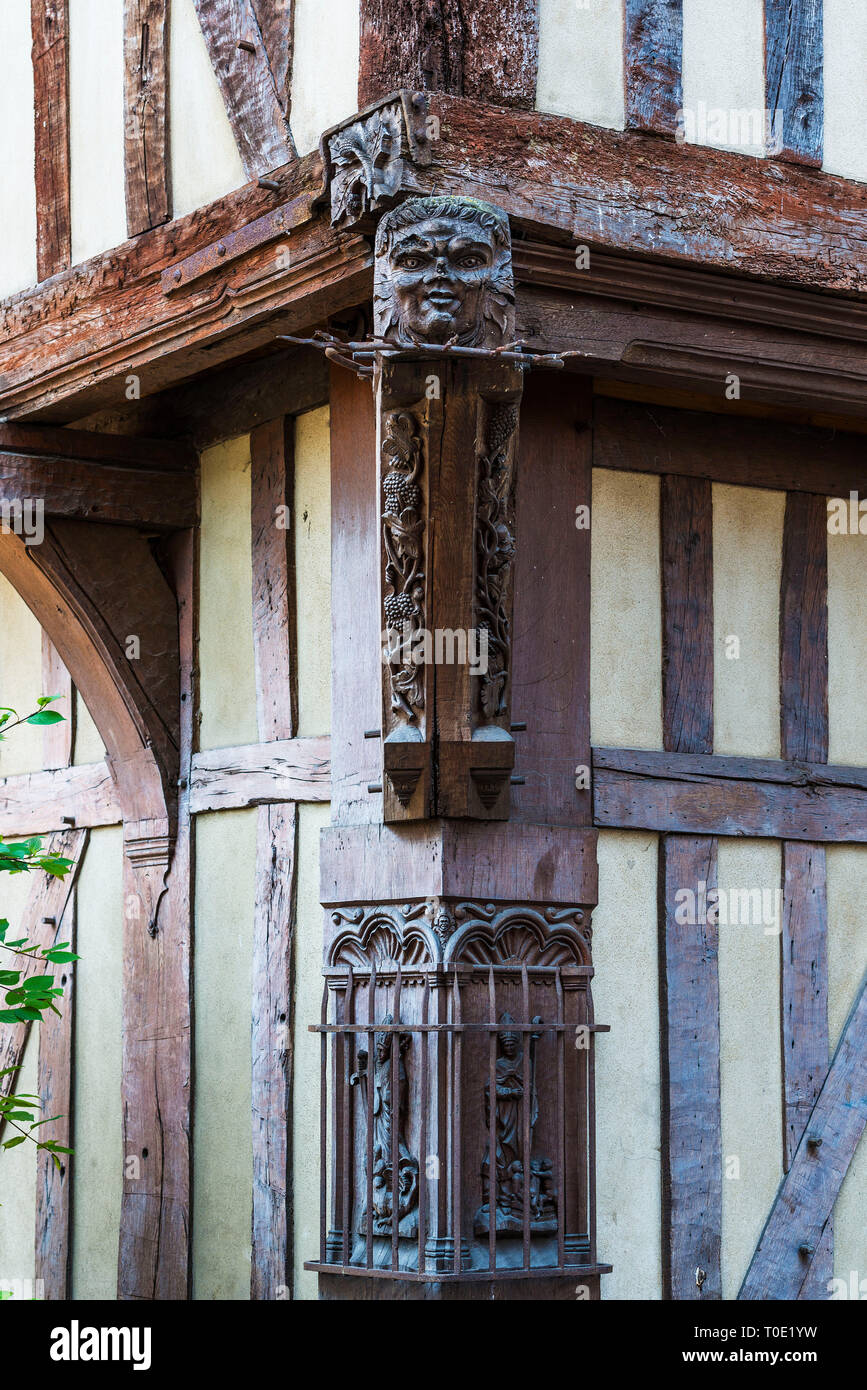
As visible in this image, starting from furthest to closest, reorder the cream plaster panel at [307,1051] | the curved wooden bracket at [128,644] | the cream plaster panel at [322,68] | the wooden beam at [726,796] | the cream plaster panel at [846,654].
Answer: the curved wooden bracket at [128,644], the cream plaster panel at [846,654], the cream plaster panel at [307,1051], the wooden beam at [726,796], the cream plaster panel at [322,68]

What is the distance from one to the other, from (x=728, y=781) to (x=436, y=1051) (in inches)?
51.9

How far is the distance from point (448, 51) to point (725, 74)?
2.79ft

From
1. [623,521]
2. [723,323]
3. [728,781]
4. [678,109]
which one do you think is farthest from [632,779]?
[678,109]

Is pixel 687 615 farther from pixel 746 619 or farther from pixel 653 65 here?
pixel 653 65

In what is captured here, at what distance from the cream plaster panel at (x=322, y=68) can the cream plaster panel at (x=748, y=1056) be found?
89.7 inches

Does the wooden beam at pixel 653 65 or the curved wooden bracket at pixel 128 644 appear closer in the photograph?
the wooden beam at pixel 653 65

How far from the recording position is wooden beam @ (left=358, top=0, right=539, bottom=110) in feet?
15.4

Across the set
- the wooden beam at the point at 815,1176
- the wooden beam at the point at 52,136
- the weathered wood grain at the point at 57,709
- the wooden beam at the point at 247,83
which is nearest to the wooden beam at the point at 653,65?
the wooden beam at the point at 247,83

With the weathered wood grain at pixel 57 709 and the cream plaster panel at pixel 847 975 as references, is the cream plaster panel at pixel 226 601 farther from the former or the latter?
the cream plaster panel at pixel 847 975

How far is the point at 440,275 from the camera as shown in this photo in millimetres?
4461

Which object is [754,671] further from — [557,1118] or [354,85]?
[354,85]

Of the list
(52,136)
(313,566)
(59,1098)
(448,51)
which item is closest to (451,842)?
(313,566)

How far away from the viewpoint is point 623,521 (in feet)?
17.9

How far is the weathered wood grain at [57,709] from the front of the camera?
6918 mm
